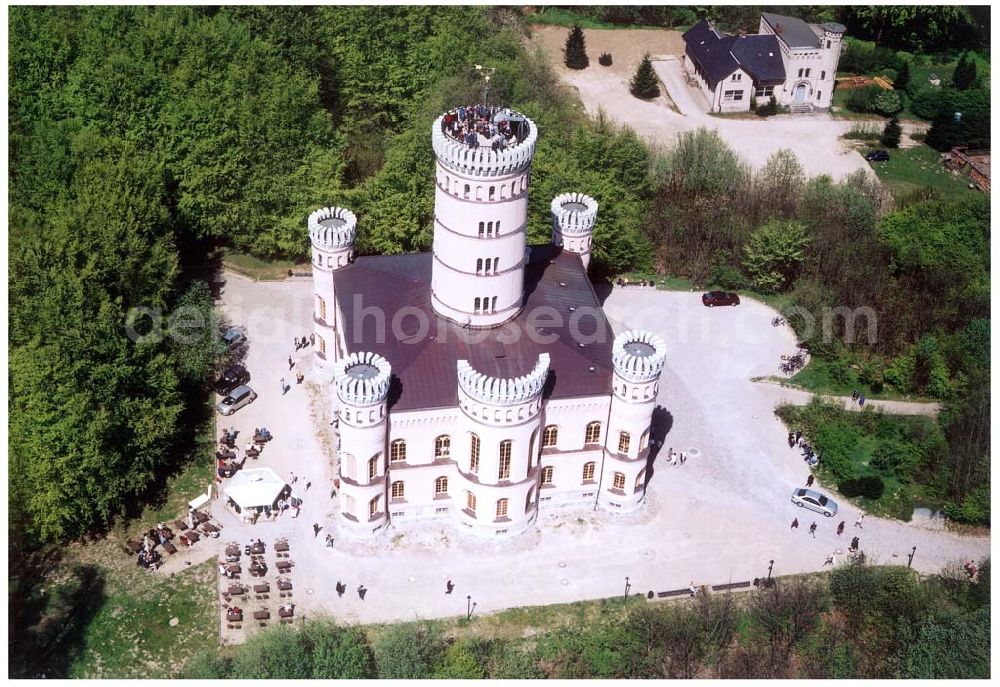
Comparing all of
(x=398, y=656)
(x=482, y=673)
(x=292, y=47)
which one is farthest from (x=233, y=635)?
(x=292, y=47)

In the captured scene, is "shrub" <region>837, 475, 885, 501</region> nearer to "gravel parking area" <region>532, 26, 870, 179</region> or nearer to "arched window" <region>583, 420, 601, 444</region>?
"arched window" <region>583, 420, 601, 444</region>

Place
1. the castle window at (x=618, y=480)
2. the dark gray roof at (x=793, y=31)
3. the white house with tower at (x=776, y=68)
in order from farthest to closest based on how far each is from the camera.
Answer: the dark gray roof at (x=793, y=31) < the white house with tower at (x=776, y=68) < the castle window at (x=618, y=480)

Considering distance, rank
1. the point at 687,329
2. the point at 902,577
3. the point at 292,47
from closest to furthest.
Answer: the point at 902,577 → the point at 687,329 → the point at 292,47

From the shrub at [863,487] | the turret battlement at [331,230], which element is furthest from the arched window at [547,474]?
the turret battlement at [331,230]

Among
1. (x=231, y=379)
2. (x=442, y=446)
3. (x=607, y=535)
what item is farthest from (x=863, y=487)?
(x=231, y=379)

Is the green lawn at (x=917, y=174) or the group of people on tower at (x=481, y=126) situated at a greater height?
the group of people on tower at (x=481, y=126)

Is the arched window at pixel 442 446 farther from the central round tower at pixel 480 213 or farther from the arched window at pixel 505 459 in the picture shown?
the central round tower at pixel 480 213

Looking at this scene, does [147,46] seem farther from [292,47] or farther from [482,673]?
[482,673]
